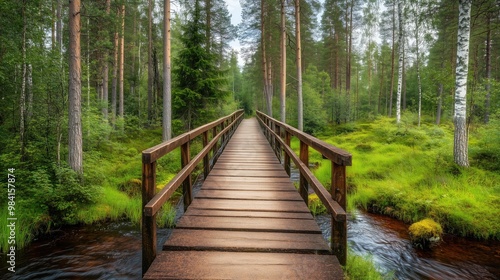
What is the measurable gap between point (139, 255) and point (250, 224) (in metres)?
2.63

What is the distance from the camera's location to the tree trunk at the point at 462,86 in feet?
23.8

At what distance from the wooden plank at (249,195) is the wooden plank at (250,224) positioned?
828 mm

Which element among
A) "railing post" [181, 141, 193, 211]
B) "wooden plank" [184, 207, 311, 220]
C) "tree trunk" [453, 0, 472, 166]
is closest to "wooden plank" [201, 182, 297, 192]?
"railing post" [181, 141, 193, 211]

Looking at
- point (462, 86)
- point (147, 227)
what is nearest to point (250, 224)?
point (147, 227)

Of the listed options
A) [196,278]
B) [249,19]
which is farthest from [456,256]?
[249,19]

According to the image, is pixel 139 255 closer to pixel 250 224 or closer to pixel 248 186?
pixel 248 186

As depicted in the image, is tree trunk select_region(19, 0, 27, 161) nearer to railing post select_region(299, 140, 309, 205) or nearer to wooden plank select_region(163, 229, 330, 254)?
wooden plank select_region(163, 229, 330, 254)

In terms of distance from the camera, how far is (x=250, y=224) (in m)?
3.14

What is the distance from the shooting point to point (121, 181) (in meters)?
8.51

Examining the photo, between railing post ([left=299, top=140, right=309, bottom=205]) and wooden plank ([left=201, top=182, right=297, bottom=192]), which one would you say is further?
wooden plank ([left=201, top=182, right=297, bottom=192])

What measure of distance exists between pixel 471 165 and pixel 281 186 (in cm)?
644

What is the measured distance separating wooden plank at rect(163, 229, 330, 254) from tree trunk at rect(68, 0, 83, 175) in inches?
217

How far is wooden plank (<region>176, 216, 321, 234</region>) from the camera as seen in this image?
3.01 metres

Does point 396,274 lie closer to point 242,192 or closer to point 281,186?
point 281,186
